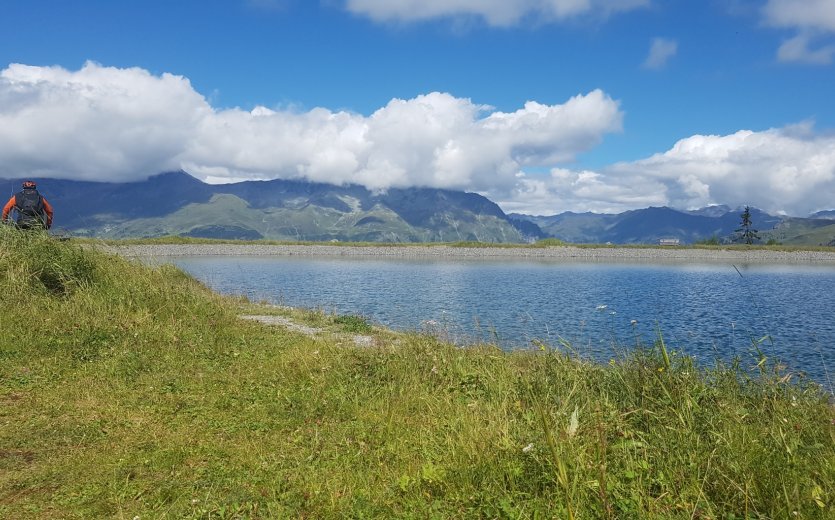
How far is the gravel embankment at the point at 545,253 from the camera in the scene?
14350 cm

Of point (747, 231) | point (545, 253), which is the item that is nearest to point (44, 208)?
point (545, 253)

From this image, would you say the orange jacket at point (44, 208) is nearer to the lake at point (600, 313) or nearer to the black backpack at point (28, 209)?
the black backpack at point (28, 209)

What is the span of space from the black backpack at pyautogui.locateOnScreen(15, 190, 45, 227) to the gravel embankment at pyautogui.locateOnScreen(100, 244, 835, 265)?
12224cm

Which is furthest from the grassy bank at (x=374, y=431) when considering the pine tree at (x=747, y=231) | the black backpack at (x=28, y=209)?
the pine tree at (x=747, y=231)

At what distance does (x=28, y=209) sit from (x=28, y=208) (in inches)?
1.5

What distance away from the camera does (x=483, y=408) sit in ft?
29.0

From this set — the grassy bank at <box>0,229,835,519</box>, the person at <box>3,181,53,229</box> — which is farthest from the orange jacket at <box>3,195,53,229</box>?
the grassy bank at <box>0,229,835,519</box>

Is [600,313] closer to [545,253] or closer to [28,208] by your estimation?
[28,208]

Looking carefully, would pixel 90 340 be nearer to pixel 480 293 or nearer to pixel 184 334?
pixel 184 334

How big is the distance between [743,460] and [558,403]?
9.80ft

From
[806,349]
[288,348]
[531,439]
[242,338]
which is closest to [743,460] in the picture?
[531,439]

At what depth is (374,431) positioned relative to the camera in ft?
27.7

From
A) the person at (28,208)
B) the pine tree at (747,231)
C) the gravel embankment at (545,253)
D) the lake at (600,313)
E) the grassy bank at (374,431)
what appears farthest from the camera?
the pine tree at (747,231)

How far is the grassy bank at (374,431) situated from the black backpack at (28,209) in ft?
15.4
